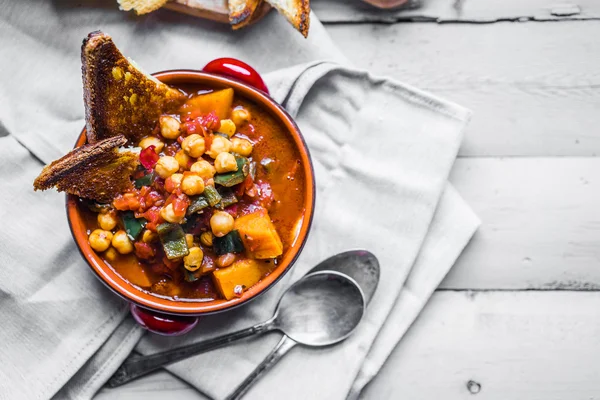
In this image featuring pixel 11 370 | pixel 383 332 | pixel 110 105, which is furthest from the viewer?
pixel 383 332

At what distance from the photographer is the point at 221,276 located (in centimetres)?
238

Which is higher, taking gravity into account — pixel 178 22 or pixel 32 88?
pixel 178 22

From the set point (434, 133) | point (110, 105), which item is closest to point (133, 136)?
point (110, 105)

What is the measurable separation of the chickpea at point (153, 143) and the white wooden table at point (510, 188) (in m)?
1.03

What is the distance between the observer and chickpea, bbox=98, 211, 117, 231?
2402 mm

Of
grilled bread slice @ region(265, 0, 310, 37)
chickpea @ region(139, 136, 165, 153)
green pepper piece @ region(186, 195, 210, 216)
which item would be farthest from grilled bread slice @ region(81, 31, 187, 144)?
grilled bread slice @ region(265, 0, 310, 37)

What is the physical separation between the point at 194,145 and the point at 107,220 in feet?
1.41

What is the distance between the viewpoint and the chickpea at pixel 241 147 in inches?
96.7

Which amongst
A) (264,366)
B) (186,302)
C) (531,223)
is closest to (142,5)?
(186,302)

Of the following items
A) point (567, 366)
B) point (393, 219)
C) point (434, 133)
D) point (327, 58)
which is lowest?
point (567, 366)

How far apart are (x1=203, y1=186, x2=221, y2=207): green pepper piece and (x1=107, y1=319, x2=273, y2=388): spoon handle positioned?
0.65m

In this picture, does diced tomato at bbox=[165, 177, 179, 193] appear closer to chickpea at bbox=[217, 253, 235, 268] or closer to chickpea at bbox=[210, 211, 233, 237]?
chickpea at bbox=[210, 211, 233, 237]

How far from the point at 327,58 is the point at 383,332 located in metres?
1.24

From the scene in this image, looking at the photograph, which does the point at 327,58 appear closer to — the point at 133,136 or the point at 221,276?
the point at 133,136
